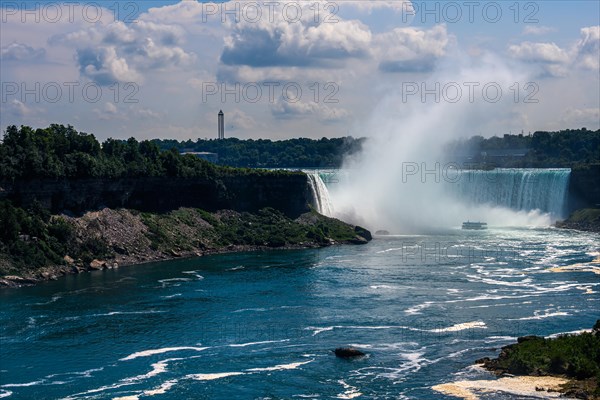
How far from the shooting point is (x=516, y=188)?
117 metres

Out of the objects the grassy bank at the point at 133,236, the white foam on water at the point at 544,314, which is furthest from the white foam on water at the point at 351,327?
the grassy bank at the point at 133,236

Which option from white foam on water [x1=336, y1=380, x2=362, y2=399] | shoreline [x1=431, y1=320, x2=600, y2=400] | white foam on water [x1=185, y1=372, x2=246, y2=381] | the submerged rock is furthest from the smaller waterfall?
white foam on water [x1=336, y1=380, x2=362, y2=399]

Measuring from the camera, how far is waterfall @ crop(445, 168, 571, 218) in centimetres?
11356

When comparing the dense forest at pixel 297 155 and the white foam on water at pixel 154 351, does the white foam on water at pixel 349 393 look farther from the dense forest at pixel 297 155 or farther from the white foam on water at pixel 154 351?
the dense forest at pixel 297 155

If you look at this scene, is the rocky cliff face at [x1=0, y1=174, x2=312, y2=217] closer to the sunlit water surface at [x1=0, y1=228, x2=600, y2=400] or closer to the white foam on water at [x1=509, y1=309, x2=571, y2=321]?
the sunlit water surface at [x1=0, y1=228, x2=600, y2=400]

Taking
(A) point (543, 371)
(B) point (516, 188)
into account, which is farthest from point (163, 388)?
(B) point (516, 188)

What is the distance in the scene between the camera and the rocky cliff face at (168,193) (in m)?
78.5

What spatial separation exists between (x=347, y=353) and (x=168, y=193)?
5009cm

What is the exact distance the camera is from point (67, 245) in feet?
246

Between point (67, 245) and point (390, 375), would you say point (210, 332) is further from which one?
point (67, 245)

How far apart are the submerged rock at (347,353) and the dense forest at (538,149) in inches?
4276

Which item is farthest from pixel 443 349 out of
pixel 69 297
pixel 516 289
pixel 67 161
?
pixel 67 161

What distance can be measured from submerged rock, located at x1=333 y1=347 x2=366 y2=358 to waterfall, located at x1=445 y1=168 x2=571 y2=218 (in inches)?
2810

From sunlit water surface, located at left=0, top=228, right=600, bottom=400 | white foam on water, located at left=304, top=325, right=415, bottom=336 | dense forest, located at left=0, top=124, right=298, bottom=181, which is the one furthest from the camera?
dense forest, located at left=0, top=124, right=298, bottom=181
